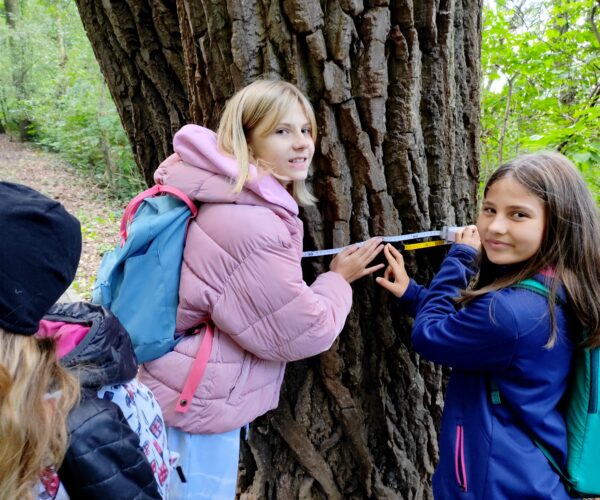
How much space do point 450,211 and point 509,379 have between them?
33.7 inches

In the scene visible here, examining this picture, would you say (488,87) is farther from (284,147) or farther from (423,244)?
(284,147)

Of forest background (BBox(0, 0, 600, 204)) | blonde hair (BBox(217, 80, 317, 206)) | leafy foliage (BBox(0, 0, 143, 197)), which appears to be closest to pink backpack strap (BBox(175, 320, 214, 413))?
blonde hair (BBox(217, 80, 317, 206))

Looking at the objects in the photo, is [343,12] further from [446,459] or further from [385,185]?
[446,459]

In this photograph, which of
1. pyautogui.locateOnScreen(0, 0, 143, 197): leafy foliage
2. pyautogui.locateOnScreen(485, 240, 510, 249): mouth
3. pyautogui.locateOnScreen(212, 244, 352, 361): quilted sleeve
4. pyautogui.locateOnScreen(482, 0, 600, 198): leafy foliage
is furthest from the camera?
pyautogui.locateOnScreen(0, 0, 143, 197): leafy foliage

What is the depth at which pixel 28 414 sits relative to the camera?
0.98 metres

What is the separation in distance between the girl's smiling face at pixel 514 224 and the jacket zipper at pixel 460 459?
652mm

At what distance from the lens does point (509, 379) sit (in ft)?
5.11

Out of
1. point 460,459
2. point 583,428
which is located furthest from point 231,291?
point 583,428

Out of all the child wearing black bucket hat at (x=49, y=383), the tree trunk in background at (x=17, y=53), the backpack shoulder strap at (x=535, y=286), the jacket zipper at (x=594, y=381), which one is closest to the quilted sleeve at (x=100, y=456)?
the child wearing black bucket hat at (x=49, y=383)

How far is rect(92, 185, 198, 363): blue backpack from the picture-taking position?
1.50 metres

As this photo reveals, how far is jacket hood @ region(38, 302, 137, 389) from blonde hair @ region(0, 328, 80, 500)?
0.24 ft

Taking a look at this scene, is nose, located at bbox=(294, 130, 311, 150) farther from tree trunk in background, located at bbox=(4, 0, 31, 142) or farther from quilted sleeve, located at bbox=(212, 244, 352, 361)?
tree trunk in background, located at bbox=(4, 0, 31, 142)

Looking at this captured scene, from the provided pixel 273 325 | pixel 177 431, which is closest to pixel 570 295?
pixel 273 325

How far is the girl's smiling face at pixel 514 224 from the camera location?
154 cm
